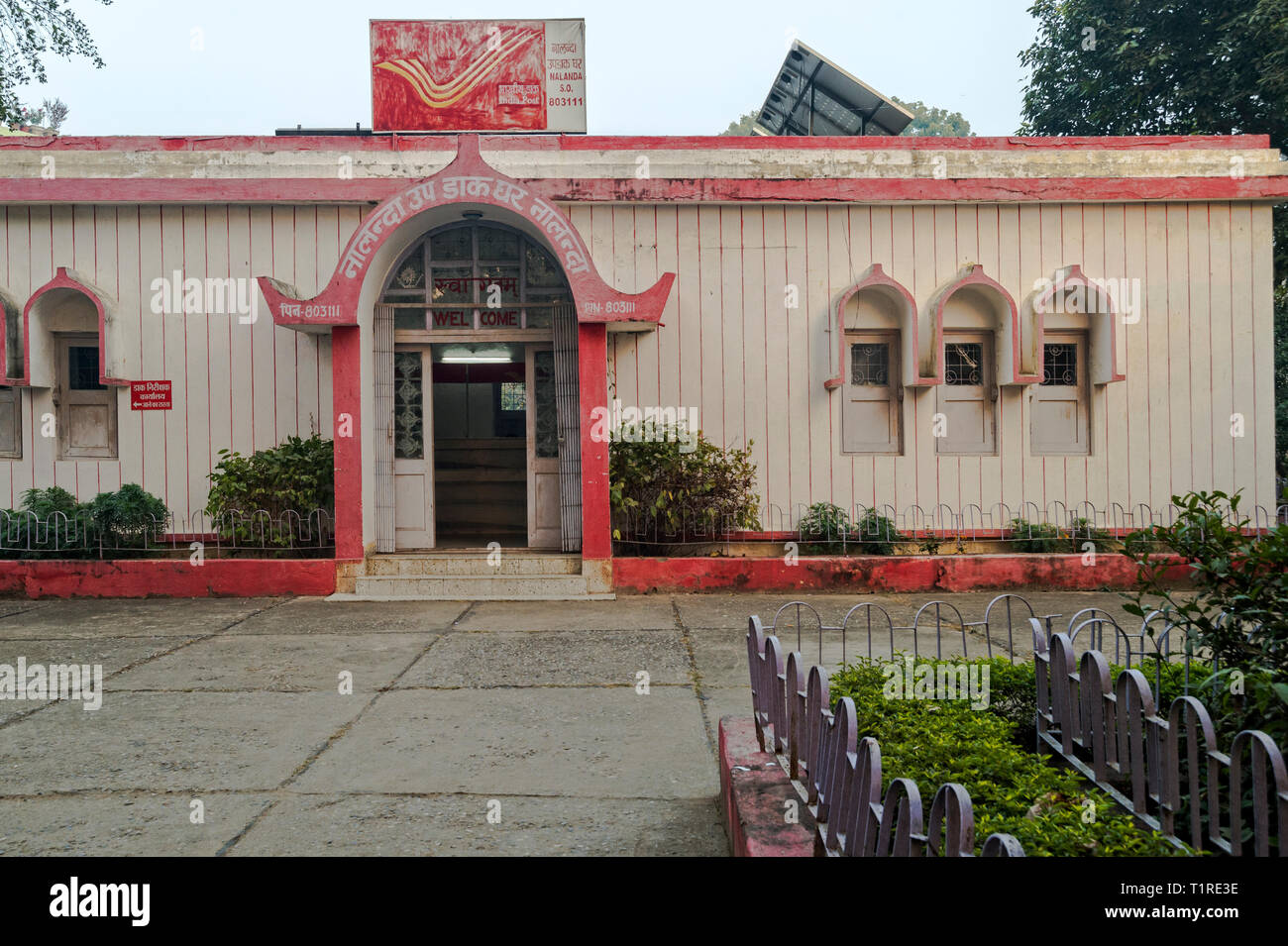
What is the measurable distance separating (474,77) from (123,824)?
9.61m

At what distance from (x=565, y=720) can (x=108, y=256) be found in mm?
8627

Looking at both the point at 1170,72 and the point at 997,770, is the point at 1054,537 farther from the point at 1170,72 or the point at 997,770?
the point at 1170,72

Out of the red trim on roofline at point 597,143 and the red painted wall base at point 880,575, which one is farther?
the red trim on roofline at point 597,143

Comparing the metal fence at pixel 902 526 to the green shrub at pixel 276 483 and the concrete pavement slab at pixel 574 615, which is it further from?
the green shrub at pixel 276 483

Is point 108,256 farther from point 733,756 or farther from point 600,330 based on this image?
point 733,756

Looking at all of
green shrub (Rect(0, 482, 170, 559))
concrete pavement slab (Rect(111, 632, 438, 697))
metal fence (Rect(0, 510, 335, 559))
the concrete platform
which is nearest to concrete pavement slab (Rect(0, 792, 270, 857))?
the concrete platform

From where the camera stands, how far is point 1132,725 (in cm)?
282

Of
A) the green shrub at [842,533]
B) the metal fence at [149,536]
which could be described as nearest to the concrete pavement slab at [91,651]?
the metal fence at [149,536]

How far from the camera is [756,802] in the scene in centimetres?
318

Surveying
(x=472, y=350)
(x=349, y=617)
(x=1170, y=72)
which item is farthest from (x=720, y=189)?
(x=1170, y=72)

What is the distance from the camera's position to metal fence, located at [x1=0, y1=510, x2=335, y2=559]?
934 centimetres

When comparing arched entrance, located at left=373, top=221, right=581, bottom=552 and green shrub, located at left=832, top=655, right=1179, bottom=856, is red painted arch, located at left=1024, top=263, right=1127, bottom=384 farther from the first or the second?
green shrub, located at left=832, top=655, right=1179, bottom=856

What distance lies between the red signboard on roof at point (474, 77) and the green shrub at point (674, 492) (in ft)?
14.0

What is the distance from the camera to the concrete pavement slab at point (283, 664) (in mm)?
5863
